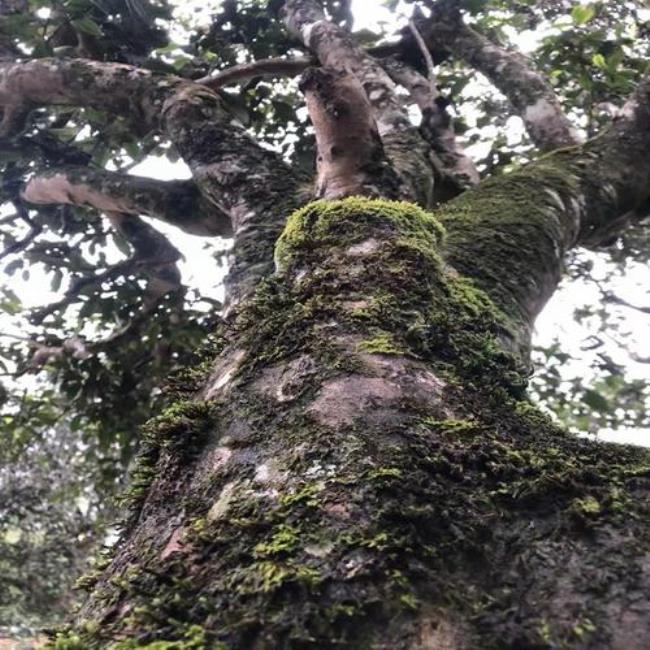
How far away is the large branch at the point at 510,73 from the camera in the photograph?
14.2 feet

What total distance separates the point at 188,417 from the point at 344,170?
1.42 metres

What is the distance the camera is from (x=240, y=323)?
78.8 inches

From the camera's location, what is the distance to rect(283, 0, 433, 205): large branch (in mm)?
3209

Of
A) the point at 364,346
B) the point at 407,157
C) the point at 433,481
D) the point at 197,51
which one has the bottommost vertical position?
the point at 433,481

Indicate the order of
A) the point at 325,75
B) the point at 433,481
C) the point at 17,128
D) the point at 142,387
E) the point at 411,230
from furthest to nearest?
the point at 142,387, the point at 17,128, the point at 325,75, the point at 411,230, the point at 433,481

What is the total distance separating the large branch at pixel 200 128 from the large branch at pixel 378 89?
1.75 ft

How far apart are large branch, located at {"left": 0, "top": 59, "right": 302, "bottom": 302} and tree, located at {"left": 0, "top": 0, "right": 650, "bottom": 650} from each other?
15 millimetres

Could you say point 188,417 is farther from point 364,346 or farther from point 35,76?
point 35,76

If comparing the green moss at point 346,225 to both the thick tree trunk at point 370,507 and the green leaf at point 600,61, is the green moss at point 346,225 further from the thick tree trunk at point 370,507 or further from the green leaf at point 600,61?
the green leaf at point 600,61

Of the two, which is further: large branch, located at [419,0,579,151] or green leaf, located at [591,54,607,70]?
green leaf, located at [591,54,607,70]

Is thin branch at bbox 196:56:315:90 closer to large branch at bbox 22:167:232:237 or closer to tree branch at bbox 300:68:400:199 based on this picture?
large branch at bbox 22:167:232:237

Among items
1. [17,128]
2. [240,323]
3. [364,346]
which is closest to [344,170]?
[240,323]

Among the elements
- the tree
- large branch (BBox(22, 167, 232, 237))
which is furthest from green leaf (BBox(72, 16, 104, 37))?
large branch (BBox(22, 167, 232, 237))

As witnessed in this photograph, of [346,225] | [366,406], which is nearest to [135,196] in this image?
[346,225]
